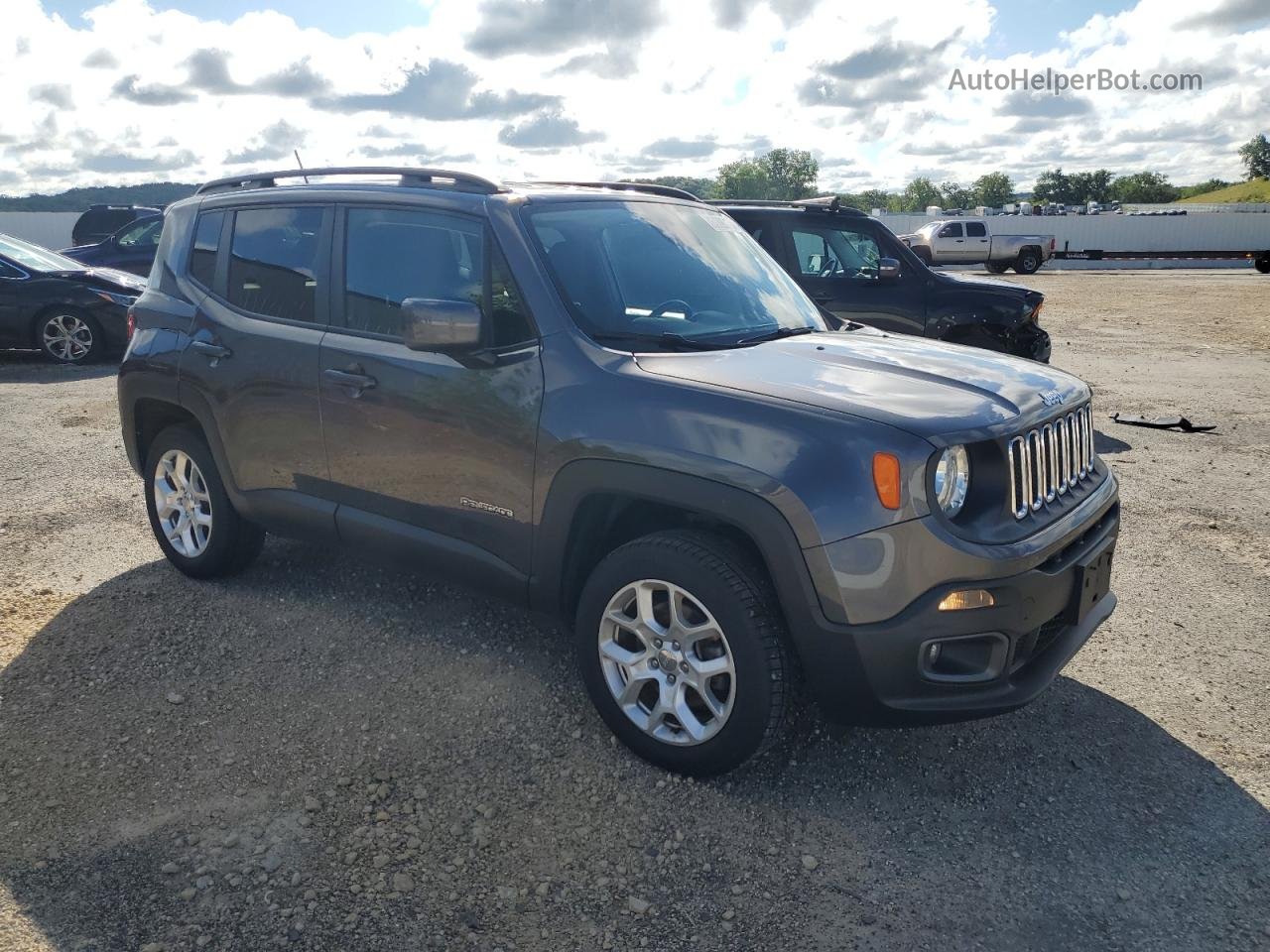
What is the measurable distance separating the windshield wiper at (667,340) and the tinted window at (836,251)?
513 cm

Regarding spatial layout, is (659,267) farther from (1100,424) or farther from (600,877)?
(1100,424)

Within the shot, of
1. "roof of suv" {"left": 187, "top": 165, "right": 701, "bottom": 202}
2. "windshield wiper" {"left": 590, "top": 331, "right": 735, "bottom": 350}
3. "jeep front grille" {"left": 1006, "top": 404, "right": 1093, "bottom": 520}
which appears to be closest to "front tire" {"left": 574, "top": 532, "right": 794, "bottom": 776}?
"windshield wiper" {"left": 590, "top": 331, "right": 735, "bottom": 350}

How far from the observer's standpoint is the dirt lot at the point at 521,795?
9.39 feet

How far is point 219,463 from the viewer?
488 cm

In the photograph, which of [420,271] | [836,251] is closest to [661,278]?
[420,271]

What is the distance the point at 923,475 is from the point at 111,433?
7889 millimetres

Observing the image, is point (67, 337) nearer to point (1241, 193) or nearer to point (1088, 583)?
point (1088, 583)

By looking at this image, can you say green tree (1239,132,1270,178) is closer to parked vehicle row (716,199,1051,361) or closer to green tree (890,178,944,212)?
green tree (890,178,944,212)

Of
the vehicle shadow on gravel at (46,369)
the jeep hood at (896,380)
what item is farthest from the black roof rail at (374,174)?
the vehicle shadow on gravel at (46,369)

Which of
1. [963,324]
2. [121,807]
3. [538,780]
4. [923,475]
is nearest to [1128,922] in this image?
[923,475]

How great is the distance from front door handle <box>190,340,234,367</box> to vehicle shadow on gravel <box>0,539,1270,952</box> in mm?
1318

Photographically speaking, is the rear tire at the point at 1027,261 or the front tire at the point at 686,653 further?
the rear tire at the point at 1027,261

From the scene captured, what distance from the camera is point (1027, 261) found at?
37.6 meters

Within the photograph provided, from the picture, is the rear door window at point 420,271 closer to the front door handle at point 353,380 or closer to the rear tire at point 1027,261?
the front door handle at point 353,380
